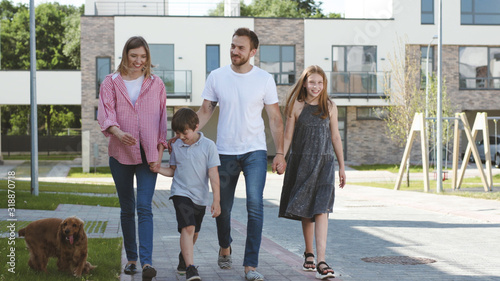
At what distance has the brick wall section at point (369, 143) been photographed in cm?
3891

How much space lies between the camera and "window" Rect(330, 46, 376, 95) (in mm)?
37031

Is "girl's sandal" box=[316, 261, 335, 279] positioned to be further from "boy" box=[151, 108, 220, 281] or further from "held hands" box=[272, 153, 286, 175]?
"boy" box=[151, 108, 220, 281]

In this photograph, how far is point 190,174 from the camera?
5965mm

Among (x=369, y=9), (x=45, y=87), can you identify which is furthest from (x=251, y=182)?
(x=369, y=9)

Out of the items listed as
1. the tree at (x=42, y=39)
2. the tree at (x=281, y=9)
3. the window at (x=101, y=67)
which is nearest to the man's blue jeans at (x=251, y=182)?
the window at (x=101, y=67)

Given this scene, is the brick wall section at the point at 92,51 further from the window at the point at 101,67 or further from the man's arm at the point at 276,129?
the man's arm at the point at 276,129

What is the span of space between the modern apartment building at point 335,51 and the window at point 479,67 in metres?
0.05

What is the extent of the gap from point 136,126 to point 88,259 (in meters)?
1.72

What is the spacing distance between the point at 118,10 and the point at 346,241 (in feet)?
105

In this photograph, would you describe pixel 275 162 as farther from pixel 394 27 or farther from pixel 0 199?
pixel 394 27

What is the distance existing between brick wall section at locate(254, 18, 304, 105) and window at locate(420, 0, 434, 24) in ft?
21.3

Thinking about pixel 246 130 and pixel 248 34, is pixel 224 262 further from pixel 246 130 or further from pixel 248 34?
pixel 248 34

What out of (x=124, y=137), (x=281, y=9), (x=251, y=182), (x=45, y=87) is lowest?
(x=251, y=182)

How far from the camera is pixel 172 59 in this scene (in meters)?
37.7
